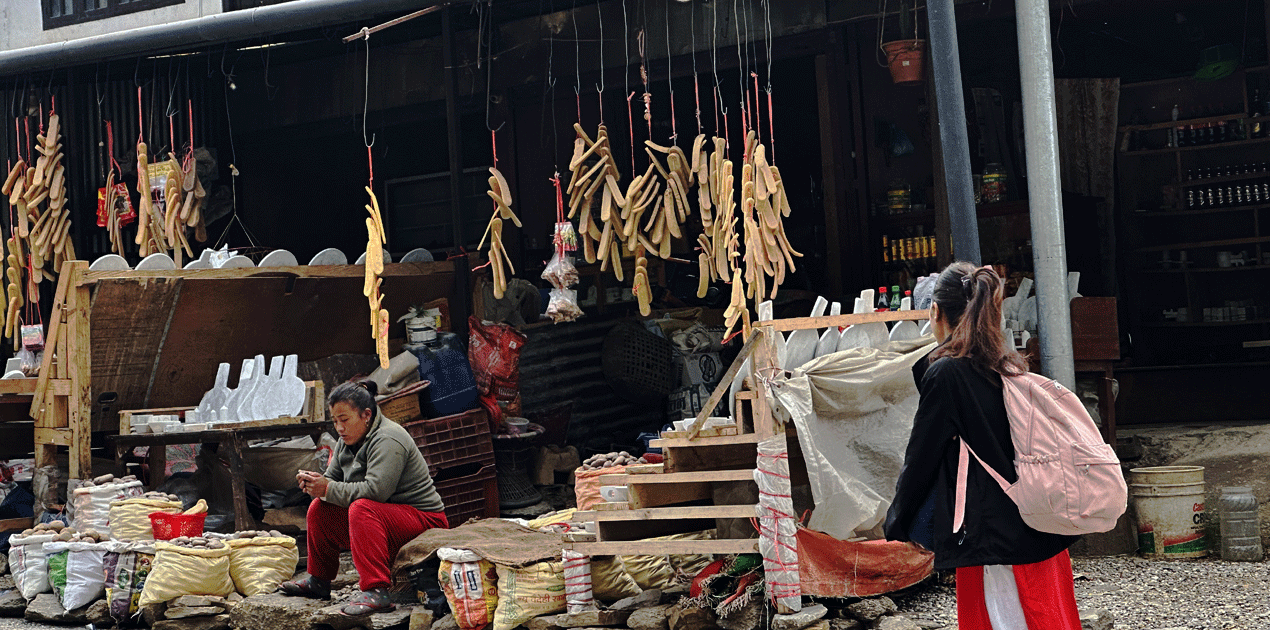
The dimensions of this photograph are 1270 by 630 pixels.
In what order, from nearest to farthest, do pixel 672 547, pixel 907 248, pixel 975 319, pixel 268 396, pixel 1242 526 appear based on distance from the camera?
pixel 975 319 → pixel 672 547 → pixel 1242 526 → pixel 268 396 → pixel 907 248

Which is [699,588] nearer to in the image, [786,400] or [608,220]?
[786,400]

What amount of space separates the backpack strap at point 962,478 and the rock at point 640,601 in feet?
9.02

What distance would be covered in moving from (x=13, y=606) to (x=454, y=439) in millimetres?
2949

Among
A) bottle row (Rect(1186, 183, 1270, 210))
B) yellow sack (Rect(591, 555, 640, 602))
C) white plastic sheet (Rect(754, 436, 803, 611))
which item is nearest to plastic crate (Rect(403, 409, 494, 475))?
yellow sack (Rect(591, 555, 640, 602))

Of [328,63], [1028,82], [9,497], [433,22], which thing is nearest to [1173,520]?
[1028,82]

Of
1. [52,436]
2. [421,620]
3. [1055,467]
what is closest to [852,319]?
[421,620]

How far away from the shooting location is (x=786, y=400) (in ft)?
19.5

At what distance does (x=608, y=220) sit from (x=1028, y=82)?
308cm

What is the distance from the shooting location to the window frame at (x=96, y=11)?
10632 mm

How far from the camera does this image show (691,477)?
Result: 19.9ft

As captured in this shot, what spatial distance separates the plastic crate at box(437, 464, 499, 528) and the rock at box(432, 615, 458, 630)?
2517 mm

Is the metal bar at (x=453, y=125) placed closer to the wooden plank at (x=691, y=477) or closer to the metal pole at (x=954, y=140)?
the wooden plank at (x=691, y=477)

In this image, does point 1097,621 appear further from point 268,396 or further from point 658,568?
point 268,396

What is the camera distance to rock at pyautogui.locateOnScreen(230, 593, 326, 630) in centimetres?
665
